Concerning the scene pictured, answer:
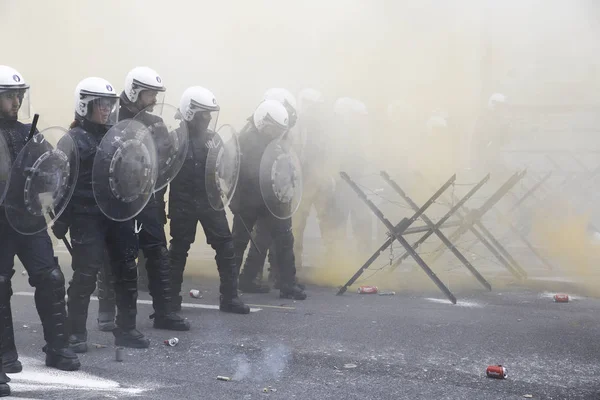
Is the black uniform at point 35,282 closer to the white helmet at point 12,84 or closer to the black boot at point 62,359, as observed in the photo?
the black boot at point 62,359

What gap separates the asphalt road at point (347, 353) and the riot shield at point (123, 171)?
91cm

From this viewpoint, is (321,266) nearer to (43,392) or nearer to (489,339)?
(489,339)

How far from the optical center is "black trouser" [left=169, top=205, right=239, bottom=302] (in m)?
7.55

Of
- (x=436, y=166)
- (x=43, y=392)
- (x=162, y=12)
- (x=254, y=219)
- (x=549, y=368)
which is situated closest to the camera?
(x=43, y=392)

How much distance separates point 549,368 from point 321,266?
4.80 metres

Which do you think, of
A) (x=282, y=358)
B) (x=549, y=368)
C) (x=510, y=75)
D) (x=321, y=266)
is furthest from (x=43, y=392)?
(x=510, y=75)

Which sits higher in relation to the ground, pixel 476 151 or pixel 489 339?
pixel 476 151

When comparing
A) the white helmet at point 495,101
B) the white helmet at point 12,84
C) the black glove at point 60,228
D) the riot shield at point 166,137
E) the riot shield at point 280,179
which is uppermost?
the white helmet at point 495,101

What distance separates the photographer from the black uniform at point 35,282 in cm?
559

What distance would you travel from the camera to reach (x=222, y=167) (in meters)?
7.57

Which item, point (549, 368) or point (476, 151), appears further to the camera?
point (476, 151)

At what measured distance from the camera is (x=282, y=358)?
607 cm

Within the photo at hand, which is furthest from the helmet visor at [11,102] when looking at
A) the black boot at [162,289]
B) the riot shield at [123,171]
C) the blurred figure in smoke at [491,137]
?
the blurred figure in smoke at [491,137]

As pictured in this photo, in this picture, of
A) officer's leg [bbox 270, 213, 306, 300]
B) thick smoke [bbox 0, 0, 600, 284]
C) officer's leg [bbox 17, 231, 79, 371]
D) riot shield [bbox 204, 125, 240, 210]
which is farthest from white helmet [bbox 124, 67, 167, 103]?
thick smoke [bbox 0, 0, 600, 284]
